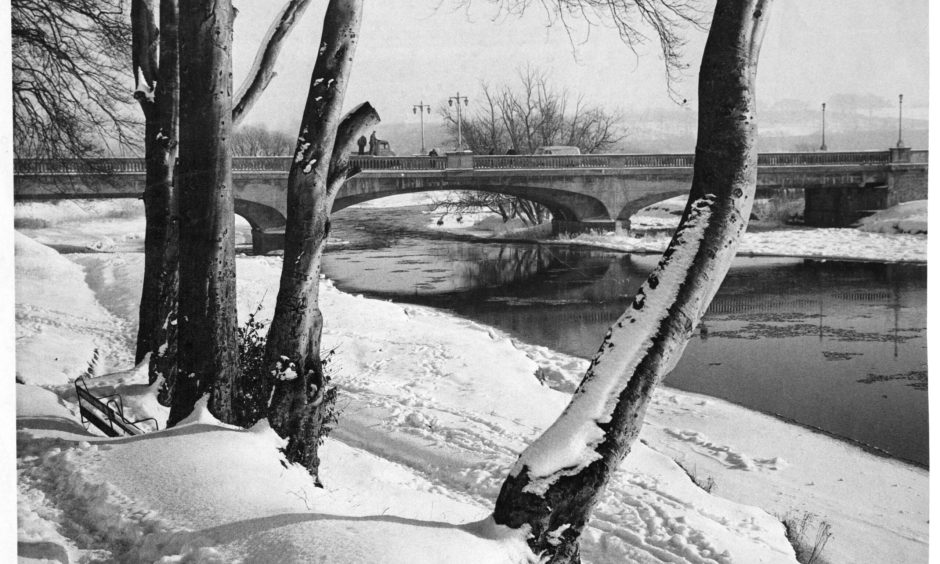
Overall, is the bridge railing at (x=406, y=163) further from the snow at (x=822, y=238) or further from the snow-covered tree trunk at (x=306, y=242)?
the snow-covered tree trunk at (x=306, y=242)

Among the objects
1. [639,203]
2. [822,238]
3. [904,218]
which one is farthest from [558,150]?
[904,218]

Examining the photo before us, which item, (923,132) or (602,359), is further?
(923,132)

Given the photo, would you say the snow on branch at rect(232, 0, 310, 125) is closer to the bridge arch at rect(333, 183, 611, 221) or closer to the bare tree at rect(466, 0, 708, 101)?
the bare tree at rect(466, 0, 708, 101)

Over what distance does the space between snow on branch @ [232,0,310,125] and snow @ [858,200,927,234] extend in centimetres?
372

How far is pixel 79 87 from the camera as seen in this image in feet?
15.8

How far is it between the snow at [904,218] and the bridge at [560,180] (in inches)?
3.0

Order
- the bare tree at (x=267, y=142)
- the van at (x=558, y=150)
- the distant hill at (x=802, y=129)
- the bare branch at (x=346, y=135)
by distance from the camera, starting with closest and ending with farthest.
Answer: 1. the bare branch at (x=346, y=135)
2. the distant hill at (x=802, y=129)
3. the bare tree at (x=267, y=142)
4. the van at (x=558, y=150)

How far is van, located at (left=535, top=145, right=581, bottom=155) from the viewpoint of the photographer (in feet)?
54.5

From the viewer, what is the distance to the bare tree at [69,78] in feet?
13.4

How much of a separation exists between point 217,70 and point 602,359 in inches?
89.6

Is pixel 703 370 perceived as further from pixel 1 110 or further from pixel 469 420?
pixel 1 110

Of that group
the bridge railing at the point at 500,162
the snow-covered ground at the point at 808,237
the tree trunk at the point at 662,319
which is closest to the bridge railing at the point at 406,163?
the bridge railing at the point at 500,162

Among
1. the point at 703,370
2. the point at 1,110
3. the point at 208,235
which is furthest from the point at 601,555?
the point at 703,370

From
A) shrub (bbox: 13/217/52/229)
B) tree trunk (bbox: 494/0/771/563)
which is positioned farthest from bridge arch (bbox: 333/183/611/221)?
tree trunk (bbox: 494/0/771/563)
